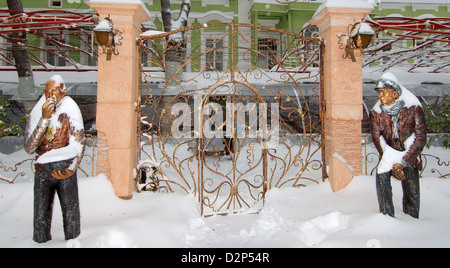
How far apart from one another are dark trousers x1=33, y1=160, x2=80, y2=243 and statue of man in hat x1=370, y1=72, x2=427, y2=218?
12.0ft

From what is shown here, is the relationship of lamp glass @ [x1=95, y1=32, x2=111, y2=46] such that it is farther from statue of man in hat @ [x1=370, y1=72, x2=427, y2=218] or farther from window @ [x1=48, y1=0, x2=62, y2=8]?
window @ [x1=48, y1=0, x2=62, y2=8]

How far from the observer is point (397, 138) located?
11.7 feet

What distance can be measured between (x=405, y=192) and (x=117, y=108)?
437 cm

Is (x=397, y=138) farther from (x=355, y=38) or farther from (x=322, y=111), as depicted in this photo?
(x=355, y=38)

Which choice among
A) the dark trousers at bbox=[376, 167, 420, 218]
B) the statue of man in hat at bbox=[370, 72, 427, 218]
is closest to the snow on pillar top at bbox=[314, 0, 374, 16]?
the statue of man in hat at bbox=[370, 72, 427, 218]

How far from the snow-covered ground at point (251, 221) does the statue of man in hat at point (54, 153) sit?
271 millimetres

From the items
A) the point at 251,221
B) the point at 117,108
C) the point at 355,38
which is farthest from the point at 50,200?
the point at 355,38

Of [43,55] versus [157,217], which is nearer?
[157,217]

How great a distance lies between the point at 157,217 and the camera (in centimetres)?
390

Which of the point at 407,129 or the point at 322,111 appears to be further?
the point at 322,111

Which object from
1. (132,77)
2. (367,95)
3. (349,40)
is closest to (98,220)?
(132,77)


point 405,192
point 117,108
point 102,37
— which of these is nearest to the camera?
point 405,192

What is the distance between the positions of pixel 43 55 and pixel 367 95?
637 inches
